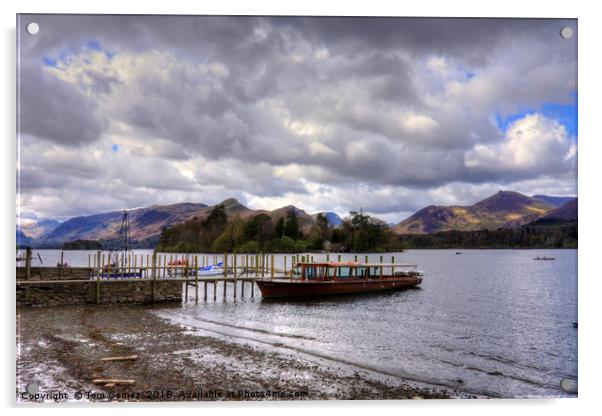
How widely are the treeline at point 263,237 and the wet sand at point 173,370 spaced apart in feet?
76.1

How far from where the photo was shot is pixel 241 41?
772 cm

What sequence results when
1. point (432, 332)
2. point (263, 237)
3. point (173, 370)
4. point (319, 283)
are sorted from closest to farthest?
point (173, 370) < point (432, 332) < point (319, 283) < point (263, 237)

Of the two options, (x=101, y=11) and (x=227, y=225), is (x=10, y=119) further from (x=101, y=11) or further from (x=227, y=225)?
(x=227, y=225)

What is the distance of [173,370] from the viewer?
327 inches

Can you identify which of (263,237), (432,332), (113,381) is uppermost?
(263,237)

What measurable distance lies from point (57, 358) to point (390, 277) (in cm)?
2328

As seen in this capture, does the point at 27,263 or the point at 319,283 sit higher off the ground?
the point at 27,263

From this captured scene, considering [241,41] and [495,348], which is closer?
[241,41]

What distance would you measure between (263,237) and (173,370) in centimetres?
3689

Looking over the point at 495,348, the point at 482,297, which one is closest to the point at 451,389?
the point at 495,348

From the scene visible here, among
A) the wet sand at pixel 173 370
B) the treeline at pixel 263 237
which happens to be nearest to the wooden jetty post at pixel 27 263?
the wet sand at pixel 173 370
